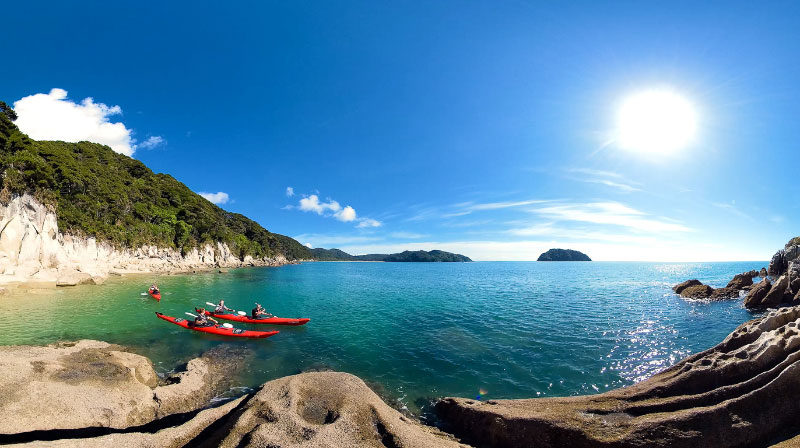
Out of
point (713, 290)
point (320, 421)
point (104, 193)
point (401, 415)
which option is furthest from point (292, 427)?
point (104, 193)

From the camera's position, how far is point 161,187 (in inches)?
3686

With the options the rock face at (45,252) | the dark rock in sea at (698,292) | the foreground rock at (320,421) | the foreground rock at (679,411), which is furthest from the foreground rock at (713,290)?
the rock face at (45,252)

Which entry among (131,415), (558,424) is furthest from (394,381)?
(131,415)

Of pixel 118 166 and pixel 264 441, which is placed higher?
pixel 118 166

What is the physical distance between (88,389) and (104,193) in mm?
72788

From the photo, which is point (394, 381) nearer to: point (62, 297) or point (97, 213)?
point (62, 297)

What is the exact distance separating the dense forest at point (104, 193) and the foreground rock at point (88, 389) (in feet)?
133

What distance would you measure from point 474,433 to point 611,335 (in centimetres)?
1767

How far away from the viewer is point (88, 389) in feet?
30.8

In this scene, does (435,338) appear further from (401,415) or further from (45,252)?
(45,252)

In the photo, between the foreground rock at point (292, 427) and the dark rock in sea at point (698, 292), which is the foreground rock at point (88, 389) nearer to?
the foreground rock at point (292, 427)

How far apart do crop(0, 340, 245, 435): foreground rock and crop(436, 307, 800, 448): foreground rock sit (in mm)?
9809

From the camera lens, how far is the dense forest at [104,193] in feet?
130

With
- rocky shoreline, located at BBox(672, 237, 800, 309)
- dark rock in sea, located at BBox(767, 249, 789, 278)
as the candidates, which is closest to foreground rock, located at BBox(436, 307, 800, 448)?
rocky shoreline, located at BBox(672, 237, 800, 309)
